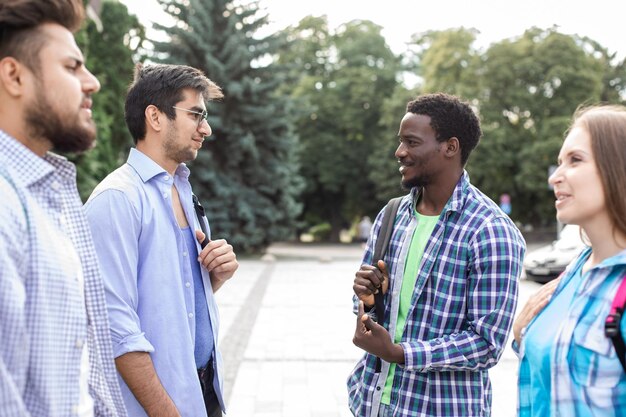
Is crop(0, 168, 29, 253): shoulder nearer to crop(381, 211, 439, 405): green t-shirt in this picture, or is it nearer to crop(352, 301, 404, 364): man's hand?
crop(352, 301, 404, 364): man's hand

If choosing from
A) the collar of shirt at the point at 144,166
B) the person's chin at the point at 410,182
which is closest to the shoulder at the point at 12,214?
the collar of shirt at the point at 144,166

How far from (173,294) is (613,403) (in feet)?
4.70

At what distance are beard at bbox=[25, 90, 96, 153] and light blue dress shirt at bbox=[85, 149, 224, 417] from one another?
0.52m

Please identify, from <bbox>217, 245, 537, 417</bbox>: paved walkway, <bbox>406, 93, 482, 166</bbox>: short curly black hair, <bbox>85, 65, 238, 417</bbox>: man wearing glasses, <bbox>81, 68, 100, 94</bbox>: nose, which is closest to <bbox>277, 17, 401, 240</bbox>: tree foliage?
<bbox>217, 245, 537, 417</bbox>: paved walkway

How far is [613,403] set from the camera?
164cm

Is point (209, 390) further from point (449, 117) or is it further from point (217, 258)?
point (449, 117)

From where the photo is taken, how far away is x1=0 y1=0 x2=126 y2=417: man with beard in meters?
1.40

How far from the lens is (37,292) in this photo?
1.45 m

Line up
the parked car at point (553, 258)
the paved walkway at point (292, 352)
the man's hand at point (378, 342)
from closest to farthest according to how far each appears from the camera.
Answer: the man's hand at point (378, 342), the paved walkway at point (292, 352), the parked car at point (553, 258)

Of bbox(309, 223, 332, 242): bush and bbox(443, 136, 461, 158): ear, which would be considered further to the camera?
bbox(309, 223, 332, 242): bush

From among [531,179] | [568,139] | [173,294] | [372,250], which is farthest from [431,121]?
[531,179]

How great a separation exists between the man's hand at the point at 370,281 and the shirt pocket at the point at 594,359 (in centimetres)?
95

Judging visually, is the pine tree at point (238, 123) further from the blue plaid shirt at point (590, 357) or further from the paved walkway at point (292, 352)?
the blue plaid shirt at point (590, 357)

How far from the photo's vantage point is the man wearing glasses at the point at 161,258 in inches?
82.7
